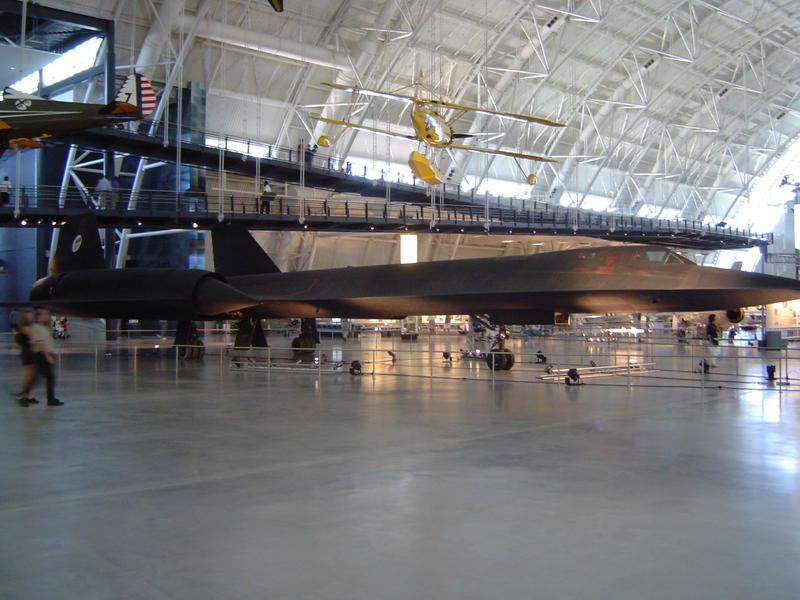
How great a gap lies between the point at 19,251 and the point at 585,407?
32.1 meters

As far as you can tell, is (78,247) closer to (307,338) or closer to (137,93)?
(137,93)

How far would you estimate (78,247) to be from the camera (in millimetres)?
18766

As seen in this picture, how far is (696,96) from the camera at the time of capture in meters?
45.9

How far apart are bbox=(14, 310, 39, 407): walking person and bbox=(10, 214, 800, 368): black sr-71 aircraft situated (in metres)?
6.18

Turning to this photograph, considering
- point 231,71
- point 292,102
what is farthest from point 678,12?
point 231,71

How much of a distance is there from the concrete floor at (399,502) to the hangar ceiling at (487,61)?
20.9m

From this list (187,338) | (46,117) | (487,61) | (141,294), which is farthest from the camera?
(487,61)

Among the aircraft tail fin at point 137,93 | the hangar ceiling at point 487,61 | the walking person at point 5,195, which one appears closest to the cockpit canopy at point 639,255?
the aircraft tail fin at point 137,93

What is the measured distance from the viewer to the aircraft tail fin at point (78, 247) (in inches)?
739

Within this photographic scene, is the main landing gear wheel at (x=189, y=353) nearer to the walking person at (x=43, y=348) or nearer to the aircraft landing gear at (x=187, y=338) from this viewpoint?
the aircraft landing gear at (x=187, y=338)

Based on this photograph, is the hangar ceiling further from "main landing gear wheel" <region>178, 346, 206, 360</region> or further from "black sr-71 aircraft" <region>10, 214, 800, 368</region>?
"main landing gear wheel" <region>178, 346, 206, 360</region>

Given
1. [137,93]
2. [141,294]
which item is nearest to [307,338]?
[141,294]

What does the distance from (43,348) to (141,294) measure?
7592 mm

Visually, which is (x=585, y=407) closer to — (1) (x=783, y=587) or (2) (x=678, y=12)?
(1) (x=783, y=587)
